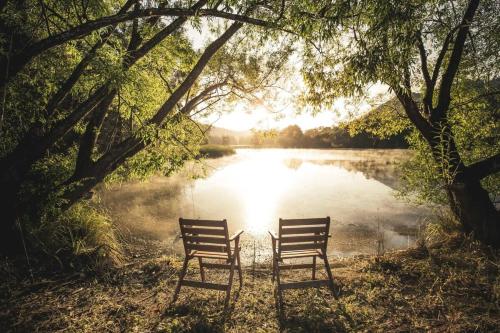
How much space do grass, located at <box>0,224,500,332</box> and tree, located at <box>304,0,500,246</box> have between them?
1025 mm

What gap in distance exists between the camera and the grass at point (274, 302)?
3994 mm

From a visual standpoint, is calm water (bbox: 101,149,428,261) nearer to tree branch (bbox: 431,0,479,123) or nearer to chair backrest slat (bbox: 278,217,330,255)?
chair backrest slat (bbox: 278,217,330,255)

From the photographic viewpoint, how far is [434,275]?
524cm

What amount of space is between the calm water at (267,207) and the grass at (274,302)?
177 centimetres

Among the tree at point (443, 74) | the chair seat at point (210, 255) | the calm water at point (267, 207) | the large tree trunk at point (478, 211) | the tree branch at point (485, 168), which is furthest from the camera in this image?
the calm water at point (267, 207)

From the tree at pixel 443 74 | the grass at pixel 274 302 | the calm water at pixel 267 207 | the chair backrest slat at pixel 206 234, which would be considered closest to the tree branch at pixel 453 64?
the tree at pixel 443 74

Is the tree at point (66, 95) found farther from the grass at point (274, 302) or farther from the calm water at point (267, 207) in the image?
the calm water at point (267, 207)

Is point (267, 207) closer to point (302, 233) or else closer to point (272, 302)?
point (302, 233)

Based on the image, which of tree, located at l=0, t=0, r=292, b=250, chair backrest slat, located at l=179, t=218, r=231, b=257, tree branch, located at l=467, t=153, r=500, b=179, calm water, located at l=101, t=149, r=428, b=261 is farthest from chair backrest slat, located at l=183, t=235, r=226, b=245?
tree branch, located at l=467, t=153, r=500, b=179

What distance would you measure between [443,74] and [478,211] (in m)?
3.12

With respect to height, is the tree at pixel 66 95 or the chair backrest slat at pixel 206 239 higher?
the tree at pixel 66 95

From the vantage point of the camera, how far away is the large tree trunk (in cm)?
610

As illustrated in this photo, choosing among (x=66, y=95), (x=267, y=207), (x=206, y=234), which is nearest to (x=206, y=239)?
(x=206, y=234)

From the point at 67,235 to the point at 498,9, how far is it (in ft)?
35.6
